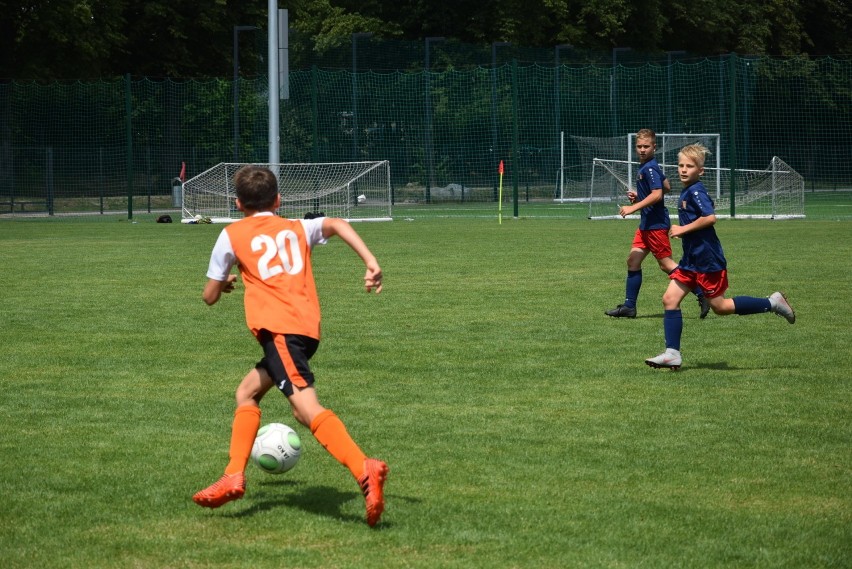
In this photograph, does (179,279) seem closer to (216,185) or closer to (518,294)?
(518,294)

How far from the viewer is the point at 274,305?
5.27m

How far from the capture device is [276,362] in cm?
521

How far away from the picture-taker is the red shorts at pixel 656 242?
12.0 metres

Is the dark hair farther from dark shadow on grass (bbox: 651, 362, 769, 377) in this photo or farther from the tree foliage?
the tree foliage

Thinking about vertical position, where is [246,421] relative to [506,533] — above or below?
above

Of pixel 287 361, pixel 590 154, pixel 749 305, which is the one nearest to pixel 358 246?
pixel 287 361

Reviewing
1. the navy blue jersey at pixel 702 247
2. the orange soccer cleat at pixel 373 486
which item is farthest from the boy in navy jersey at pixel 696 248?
the orange soccer cleat at pixel 373 486

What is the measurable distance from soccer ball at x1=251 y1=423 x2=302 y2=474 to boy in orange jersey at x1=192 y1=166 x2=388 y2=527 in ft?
0.79

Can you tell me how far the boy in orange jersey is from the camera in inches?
201

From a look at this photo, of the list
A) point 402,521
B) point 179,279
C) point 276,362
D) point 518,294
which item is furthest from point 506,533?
point 179,279

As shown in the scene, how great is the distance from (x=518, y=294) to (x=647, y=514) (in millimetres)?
8452

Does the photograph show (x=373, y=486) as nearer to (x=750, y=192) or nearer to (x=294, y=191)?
(x=294, y=191)

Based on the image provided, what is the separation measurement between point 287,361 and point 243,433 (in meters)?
0.38

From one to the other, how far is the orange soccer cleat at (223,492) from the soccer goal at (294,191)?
74.0 feet
